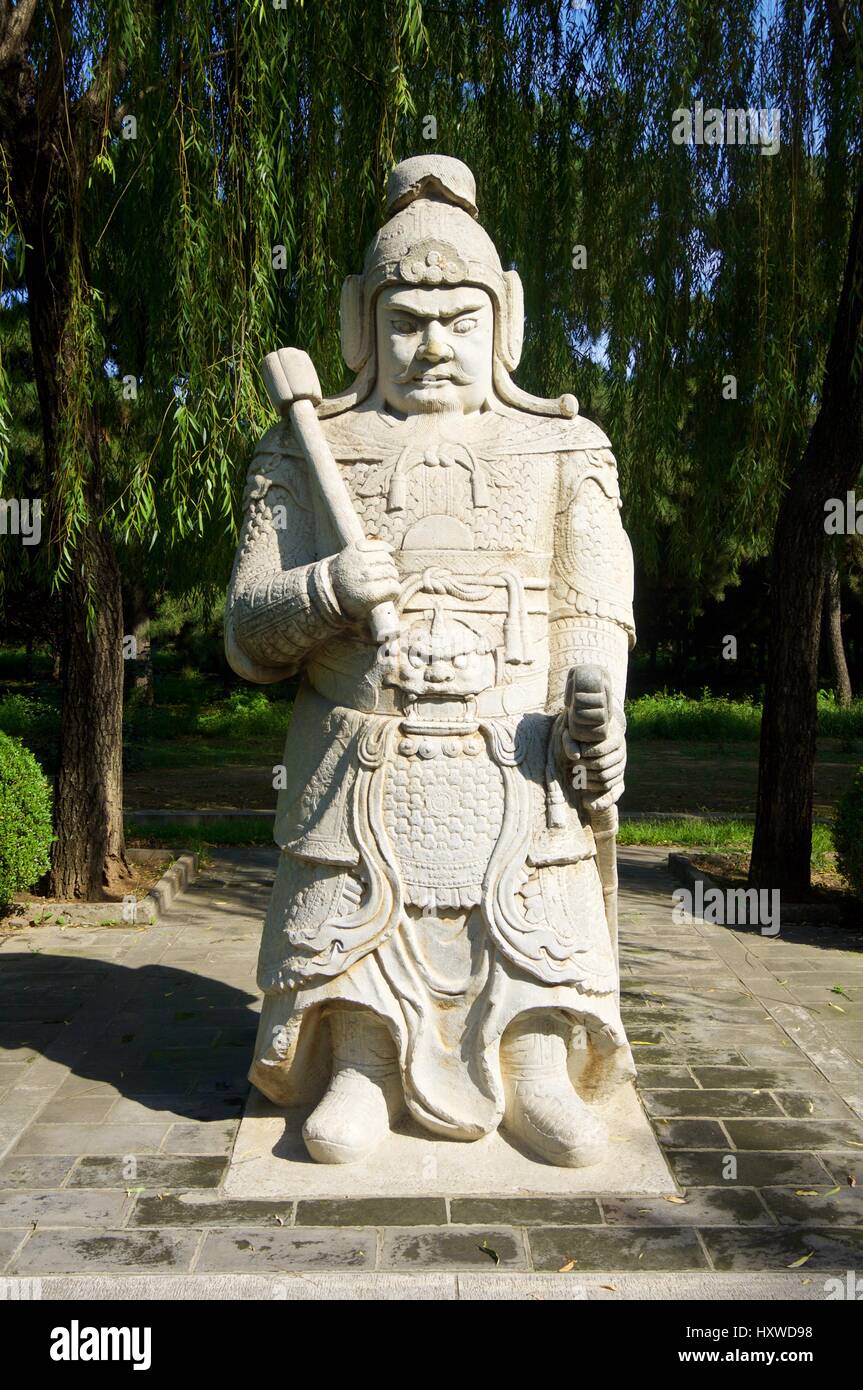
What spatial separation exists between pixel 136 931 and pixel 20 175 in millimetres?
3947

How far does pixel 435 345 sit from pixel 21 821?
13.6ft

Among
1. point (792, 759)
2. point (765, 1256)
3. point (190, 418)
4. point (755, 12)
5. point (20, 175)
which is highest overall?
point (755, 12)

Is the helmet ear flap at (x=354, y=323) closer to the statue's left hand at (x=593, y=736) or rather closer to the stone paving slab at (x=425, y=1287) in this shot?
the statue's left hand at (x=593, y=736)

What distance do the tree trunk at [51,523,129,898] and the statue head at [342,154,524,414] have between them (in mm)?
3653

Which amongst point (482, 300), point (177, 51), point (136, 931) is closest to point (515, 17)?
point (177, 51)

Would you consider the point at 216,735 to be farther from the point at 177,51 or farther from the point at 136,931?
the point at 177,51

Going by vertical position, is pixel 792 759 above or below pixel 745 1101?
above

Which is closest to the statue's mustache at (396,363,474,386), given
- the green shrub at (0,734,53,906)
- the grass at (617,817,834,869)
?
the green shrub at (0,734,53,906)

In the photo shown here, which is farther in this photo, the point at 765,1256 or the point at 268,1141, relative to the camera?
the point at 268,1141

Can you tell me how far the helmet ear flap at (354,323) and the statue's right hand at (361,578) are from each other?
0.79 m

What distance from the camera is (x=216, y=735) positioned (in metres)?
16.2

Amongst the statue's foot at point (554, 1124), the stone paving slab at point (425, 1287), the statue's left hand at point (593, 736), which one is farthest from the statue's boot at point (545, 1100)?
the statue's left hand at point (593, 736)

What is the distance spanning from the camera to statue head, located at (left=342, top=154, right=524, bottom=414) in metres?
3.58

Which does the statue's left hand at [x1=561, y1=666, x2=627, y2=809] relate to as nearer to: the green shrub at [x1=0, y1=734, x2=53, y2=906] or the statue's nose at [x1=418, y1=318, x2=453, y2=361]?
the statue's nose at [x1=418, y1=318, x2=453, y2=361]
